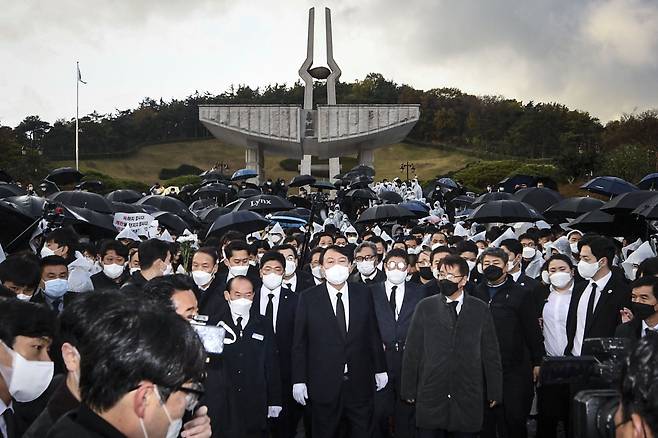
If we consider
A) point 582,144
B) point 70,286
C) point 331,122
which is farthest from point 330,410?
point 582,144

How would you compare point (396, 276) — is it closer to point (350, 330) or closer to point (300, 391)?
point (350, 330)

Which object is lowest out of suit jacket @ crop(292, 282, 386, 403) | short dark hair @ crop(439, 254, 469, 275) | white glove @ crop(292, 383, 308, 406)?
white glove @ crop(292, 383, 308, 406)

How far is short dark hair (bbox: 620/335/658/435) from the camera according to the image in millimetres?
1961

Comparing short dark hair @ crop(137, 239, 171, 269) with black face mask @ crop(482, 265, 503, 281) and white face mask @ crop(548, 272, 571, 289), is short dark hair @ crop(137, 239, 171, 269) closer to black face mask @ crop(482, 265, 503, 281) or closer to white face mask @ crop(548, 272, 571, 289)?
black face mask @ crop(482, 265, 503, 281)

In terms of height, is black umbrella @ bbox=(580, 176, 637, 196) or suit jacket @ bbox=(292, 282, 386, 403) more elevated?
black umbrella @ bbox=(580, 176, 637, 196)

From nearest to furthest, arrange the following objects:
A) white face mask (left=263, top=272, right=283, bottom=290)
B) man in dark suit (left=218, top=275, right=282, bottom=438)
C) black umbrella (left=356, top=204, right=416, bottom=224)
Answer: man in dark suit (left=218, top=275, right=282, bottom=438)
white face mask (left=263, top=272, right=283, bottom=290)
black umbrella (left=356, top=204, right=416, bottom=224)

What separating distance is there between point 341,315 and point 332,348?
32 centimetres

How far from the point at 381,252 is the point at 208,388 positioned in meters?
5.59

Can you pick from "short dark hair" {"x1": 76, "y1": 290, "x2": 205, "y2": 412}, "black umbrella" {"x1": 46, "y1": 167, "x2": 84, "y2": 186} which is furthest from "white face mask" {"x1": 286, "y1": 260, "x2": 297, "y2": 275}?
"black umbrella" {"x1": 46, "y1": 167, "x2": 84, "y2": 186}

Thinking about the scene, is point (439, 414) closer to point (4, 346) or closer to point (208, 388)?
point (208, 388)

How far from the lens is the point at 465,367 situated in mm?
5789

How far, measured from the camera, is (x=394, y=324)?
7051 mm

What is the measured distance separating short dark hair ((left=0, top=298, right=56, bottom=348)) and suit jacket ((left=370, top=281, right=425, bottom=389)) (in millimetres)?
4099

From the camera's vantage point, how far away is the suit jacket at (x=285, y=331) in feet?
22.6
